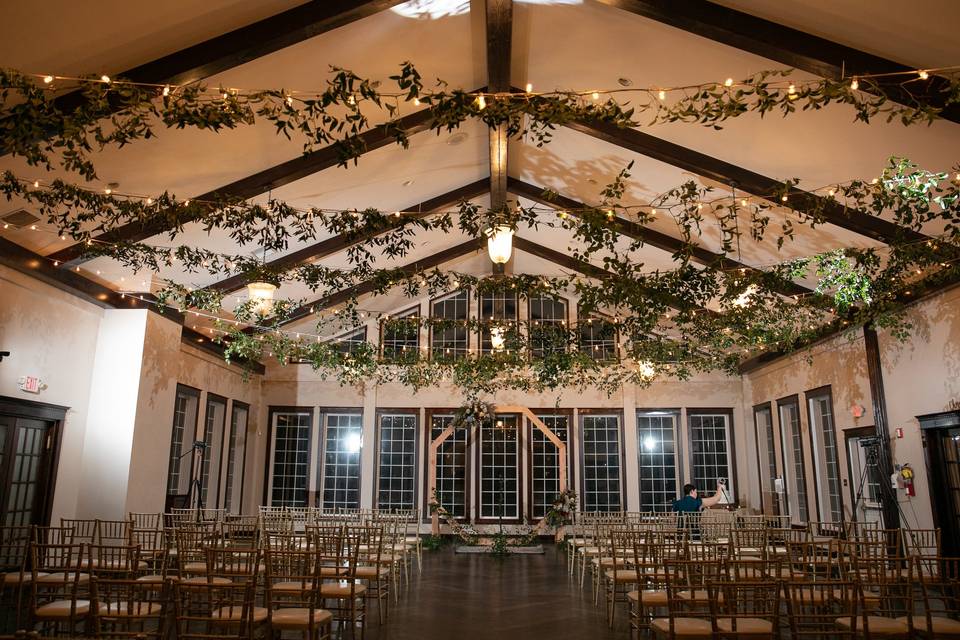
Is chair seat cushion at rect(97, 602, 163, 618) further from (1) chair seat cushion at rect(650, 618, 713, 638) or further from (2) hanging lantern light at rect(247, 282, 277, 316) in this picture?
(2) hanging lantern light at rect(247, 282, 277, 316)

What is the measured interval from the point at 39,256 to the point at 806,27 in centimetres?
785

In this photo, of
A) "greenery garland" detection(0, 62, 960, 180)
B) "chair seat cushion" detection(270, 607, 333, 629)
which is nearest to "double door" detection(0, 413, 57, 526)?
"greenery garland" detection(0, 62, 960, 180)

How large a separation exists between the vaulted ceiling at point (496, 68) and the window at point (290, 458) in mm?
5940

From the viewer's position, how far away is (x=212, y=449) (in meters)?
12.9

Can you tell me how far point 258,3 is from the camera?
17.1ft

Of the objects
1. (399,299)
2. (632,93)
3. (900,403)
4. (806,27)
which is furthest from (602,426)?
(806,27)

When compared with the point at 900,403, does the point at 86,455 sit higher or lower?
lower

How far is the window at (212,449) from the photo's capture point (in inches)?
493

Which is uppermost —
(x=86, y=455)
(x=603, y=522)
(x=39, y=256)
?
(x=39, y=256)

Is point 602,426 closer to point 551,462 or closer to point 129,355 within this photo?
point 551,462

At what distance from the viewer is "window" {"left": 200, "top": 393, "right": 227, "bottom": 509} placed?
12.5 m

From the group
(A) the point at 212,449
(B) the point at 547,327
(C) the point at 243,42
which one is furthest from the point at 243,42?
(A) the point at 212,449

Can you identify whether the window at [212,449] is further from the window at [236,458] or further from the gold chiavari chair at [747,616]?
the gold chiavari chair at [747,616]

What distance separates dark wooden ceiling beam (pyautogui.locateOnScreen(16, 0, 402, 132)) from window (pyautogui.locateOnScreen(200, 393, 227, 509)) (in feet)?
26.3
